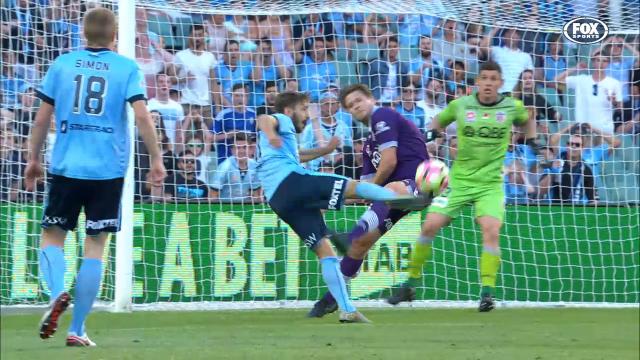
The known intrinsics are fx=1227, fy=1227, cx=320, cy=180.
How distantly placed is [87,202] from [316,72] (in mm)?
6597

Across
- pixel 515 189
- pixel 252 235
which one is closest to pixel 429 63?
pixel 515 189

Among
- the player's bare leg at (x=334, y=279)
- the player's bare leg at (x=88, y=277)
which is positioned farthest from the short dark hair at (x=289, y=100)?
the player's bare leg at (x=88, y=277)

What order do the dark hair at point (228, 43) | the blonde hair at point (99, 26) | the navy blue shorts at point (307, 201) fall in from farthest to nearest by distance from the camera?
1. the dark hair at point (228, 43)
2. the navy blue shorts at point (307, 201)
3. the blonde hair at point (99, 26)

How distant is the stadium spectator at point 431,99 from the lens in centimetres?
1352

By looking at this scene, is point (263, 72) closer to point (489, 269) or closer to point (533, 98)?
point (533, 98)

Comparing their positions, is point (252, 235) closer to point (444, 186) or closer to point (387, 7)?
point (387, 7)

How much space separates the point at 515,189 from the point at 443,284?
152cm

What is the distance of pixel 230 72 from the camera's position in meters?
13.6

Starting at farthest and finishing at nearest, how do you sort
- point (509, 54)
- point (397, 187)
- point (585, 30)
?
point (509, 54) → point (585, 30) → point (397, 187)

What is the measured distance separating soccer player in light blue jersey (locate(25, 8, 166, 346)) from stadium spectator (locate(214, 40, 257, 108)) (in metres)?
6.12

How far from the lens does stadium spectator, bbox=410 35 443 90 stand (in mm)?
13594

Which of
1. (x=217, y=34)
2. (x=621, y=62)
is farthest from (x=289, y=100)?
(x=621, y=62)

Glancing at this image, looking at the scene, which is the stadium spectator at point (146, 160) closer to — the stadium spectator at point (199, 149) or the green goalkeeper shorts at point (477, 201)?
the stadium spectator at point (199, 149)

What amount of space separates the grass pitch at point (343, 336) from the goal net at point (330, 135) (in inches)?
44.3
